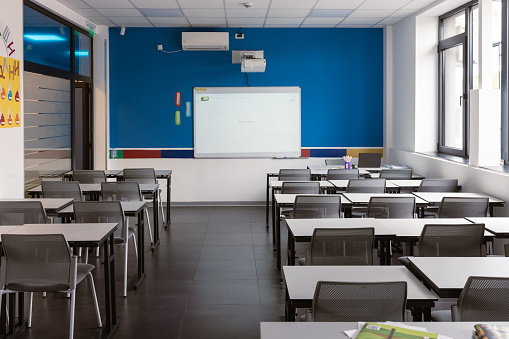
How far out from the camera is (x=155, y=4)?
919cm

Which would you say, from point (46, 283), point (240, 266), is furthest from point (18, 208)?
point (240, 266)

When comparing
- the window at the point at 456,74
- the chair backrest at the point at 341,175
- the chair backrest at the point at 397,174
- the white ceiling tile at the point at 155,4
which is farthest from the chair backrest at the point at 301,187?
the white ceiling tile at the point at 155,4

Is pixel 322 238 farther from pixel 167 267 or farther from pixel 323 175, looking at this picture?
pixel 323 175

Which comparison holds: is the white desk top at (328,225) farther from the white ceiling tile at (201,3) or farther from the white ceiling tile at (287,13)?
the white ceiling tile at (287,13)

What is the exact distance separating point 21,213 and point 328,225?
2.88 meters

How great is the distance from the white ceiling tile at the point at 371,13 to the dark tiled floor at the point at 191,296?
419cm

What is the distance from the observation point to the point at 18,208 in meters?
5.60

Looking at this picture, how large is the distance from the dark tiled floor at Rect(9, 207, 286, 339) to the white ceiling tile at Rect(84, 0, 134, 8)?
3627 mm

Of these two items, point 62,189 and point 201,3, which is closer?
point 62,189

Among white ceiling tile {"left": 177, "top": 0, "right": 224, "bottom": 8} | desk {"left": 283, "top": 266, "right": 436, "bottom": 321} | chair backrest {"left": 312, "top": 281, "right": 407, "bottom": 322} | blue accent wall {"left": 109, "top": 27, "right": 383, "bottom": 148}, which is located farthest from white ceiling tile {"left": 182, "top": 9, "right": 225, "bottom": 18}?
chair backrest {"left": 312, "top": 281, "right": 407, "bottom": 322}

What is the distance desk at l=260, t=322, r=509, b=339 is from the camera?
2.43 m

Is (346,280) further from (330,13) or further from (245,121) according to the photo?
(245,121)

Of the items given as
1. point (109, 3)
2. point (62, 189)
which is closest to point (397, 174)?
point (62, 189)

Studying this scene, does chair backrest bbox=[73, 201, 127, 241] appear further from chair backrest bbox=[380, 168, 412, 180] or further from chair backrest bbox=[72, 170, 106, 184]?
chair backrest bbox=[380, 168, 412, 180]
